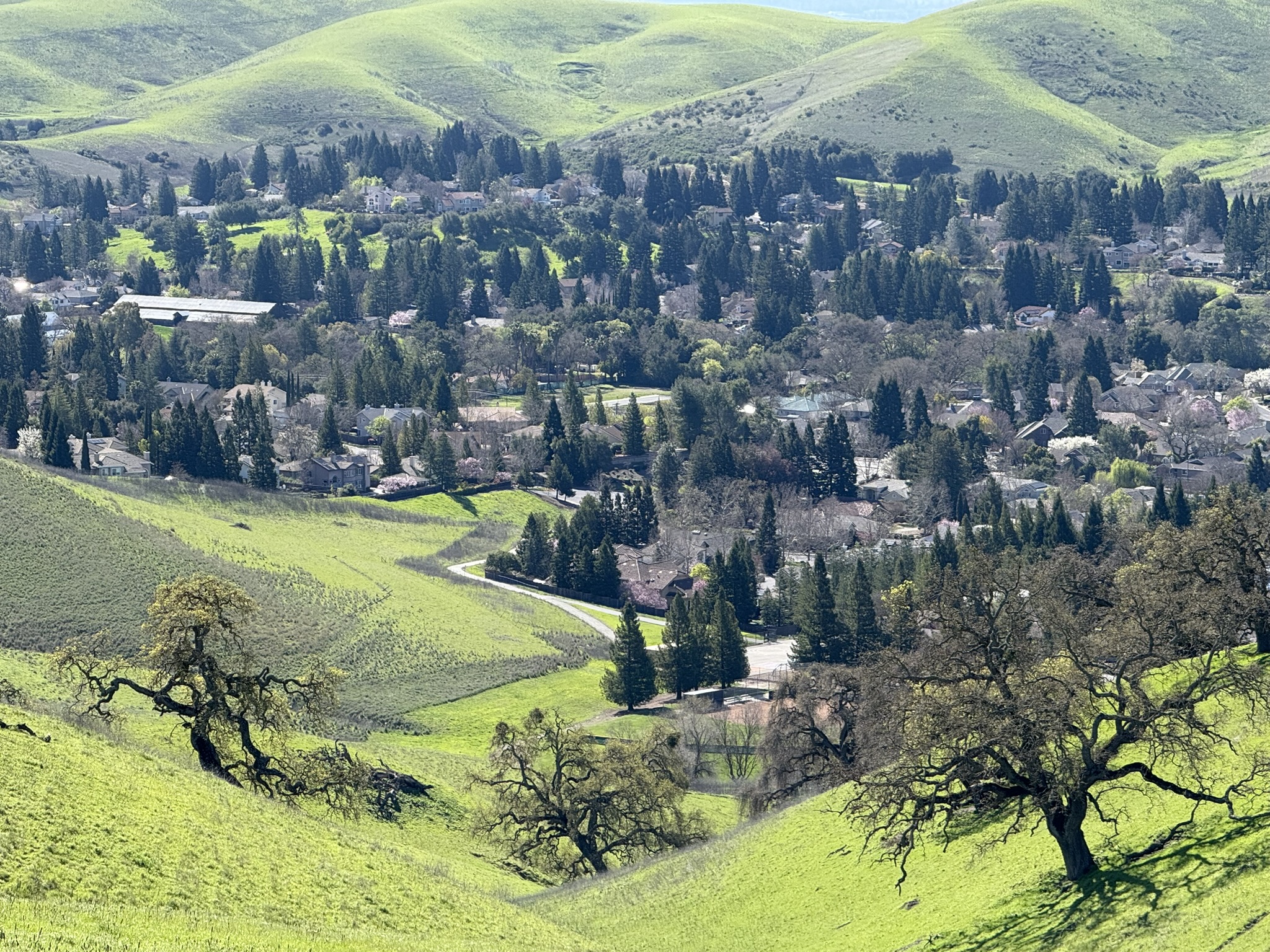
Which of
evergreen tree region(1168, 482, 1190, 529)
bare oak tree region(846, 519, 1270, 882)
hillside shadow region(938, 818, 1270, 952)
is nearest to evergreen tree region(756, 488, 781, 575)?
evergreen tree region(1168, 482, 1190, 529)

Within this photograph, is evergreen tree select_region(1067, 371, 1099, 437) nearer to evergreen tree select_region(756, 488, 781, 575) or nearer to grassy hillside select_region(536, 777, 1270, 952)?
evergreen tree select_region(756, 488, 781, 575)

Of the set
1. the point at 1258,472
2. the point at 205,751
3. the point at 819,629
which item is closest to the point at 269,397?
the point at 1258,472

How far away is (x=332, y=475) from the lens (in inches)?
5650

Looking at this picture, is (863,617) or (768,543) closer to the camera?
(863,617)

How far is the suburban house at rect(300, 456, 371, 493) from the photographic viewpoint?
143375 millimetres

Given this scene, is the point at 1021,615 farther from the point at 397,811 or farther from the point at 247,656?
the point at 397,811

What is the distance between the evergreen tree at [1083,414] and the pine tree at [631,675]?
87.8m

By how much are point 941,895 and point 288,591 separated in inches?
2397

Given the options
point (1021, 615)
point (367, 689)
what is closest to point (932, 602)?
point (1021, 615)

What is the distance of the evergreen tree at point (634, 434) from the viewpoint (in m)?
159

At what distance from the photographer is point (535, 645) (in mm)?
100125

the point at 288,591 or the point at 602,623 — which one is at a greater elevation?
the point at 288,591

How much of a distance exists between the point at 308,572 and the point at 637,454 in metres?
60.3

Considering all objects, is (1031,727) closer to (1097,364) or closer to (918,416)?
(918,416)
